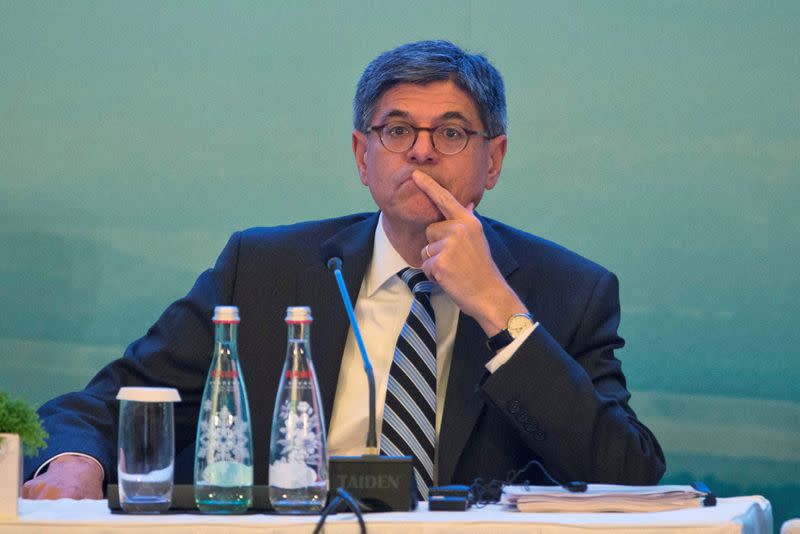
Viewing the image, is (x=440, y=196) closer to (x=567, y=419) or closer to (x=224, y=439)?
(x=567, y=419)

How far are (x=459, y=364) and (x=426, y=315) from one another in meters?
0.13

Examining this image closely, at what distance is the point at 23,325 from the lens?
139 inches

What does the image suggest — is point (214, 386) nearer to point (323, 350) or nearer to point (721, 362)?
point (323, 350)

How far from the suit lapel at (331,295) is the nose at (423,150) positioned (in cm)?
25

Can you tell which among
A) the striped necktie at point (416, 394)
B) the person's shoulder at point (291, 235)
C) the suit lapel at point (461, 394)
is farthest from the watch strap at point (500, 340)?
the person's shoulder at point (291, 235)

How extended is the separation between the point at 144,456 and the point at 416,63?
1.21m

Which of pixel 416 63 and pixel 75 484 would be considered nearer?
pixel 75 484

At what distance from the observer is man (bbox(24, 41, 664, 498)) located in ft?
7.18

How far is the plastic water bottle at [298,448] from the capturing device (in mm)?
1577

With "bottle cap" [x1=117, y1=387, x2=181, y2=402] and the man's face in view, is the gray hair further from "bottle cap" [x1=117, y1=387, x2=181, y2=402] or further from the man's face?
"bottle cap" [x1=117, y1=387, x2=181, y2=402]

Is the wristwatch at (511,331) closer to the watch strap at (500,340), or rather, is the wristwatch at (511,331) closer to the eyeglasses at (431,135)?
the watch strap at (500,340)

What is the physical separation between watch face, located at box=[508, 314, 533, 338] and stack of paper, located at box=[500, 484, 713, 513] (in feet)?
1.63

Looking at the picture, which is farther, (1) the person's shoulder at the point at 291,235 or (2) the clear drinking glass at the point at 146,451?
(1) the person's shoulder at the point at 291,235

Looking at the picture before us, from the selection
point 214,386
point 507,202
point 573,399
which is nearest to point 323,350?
point 573,399
